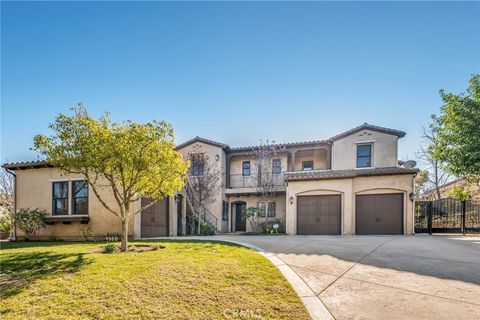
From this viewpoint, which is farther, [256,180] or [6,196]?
[256,180]

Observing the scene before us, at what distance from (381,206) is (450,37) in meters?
9.34

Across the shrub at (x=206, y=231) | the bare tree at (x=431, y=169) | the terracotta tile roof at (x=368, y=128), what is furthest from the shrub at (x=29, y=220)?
the bare tree at (x=431, y=169)

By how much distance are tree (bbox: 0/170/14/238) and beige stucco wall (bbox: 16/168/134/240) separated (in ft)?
16.7

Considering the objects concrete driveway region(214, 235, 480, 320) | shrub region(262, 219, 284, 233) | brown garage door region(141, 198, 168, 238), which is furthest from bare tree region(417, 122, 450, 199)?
brown garage door region(141, 198, 168, 238)

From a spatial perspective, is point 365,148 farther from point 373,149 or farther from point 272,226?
point 272,226

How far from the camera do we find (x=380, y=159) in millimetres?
19188

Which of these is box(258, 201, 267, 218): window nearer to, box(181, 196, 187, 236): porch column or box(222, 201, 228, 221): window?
box(222, 201, 228, 221): window

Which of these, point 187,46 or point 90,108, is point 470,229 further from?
point 90,108

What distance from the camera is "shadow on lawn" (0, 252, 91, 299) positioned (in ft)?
18.7

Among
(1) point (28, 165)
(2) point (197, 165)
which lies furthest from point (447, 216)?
(1) point (28, 165)

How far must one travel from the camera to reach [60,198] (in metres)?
15.2

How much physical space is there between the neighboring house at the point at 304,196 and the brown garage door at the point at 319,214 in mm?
58

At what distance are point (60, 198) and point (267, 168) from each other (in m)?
13.8

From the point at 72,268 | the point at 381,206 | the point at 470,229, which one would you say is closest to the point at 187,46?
the point at 72,268
